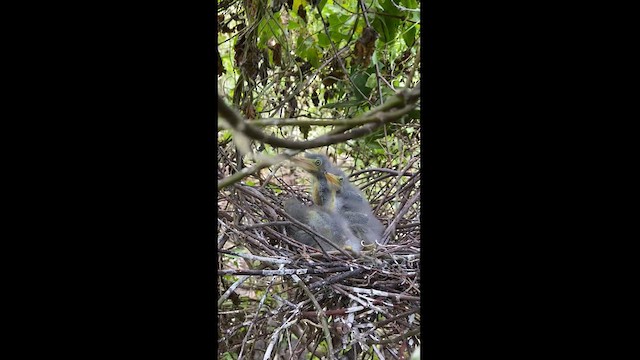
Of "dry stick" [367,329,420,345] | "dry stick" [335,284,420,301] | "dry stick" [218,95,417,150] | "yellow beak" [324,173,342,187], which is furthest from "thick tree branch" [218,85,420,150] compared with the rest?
"yellow beak" [324,173,342,187]

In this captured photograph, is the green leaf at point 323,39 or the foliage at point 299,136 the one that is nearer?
the foliage at point 299,136

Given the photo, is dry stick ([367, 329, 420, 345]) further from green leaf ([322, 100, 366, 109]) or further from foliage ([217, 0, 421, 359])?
green leaf ([322, 100, 366, 109])

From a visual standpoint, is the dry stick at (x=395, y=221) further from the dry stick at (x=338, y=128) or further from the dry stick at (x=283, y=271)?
the dry stick at (x=338, y=128)

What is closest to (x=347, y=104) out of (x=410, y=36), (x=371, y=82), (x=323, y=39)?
(x=371, y=82)

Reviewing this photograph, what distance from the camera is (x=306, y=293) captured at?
1070 millimetres

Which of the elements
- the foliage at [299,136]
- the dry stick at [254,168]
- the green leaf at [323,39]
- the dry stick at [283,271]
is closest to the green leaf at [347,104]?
the foliage at [299,136]

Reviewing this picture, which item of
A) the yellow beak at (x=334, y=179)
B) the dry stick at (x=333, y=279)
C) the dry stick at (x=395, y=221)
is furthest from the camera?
the yellow beak at (x=334, y=179)

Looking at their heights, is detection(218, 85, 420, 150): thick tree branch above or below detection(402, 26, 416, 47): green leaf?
below

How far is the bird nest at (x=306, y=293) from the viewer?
3.21 feet

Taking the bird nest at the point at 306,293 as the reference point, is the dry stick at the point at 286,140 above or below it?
below

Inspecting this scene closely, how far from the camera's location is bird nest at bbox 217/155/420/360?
3.21ft
